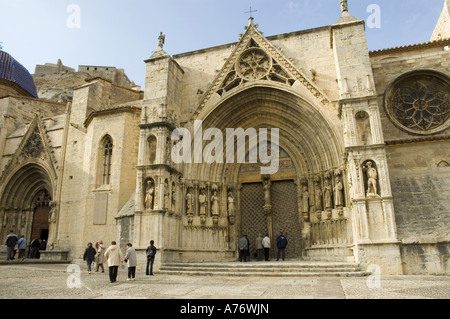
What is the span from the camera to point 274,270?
31.4 ft

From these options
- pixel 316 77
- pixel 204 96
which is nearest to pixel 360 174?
pixel 316 77

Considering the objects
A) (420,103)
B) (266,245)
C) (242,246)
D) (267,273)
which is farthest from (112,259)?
(420,103)

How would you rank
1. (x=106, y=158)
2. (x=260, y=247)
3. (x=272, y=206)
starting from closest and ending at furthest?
1. (x=260, y=247)
2. (x=272, y=206)
3. (x=106, y=158)

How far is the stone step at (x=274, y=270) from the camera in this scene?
905 cm

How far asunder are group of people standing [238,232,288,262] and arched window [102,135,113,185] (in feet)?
22.3

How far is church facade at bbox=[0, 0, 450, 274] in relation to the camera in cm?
1024

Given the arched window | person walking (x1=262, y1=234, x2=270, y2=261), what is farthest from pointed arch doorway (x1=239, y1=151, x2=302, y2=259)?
the arched window

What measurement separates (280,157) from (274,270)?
5662mm

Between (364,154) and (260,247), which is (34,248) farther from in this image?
(364,154)

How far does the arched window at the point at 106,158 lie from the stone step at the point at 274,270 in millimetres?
6452

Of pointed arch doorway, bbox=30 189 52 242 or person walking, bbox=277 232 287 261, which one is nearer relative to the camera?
person walking, bbox=277 232 287 261

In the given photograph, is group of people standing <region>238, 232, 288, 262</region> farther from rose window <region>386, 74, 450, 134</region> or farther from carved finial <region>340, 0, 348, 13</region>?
carved finial <region>340, 0, 348, 13</region>
